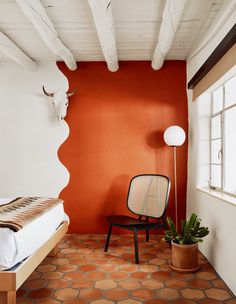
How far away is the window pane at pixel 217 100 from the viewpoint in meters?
3.40

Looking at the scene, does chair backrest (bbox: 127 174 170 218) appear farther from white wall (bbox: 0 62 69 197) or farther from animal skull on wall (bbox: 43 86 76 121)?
animal skull on wall (bbox: 43 86 76 121)

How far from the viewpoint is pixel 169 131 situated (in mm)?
3867

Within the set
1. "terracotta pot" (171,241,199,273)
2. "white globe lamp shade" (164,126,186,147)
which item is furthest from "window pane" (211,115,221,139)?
"terracotta pot" (171,241,199,273)

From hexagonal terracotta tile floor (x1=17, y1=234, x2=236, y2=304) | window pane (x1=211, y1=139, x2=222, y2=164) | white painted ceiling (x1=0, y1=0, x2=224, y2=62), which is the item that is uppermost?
white painted ceiling (x1=0, y1=0, x2=224, y2=62)

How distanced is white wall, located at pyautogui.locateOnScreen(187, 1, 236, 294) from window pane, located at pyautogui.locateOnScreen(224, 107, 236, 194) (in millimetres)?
266

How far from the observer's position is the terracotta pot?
2914 millimetres

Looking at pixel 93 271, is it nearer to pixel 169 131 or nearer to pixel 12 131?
pixel 169 131

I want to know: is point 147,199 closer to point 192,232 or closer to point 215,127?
point 192,232

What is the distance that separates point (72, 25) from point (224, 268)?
2829 mm

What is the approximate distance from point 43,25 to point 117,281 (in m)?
2.52

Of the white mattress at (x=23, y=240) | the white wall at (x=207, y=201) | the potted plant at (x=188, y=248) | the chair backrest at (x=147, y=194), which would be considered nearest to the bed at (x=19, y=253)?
the white mattress at (x=23, y=240)

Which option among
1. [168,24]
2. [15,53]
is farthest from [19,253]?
[15,53]

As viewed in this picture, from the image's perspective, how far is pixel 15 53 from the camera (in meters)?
3.77

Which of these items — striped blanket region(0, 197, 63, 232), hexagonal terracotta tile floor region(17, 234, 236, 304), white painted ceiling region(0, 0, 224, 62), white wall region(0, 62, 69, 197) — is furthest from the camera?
white wall region(0, 62, 69, 197)
